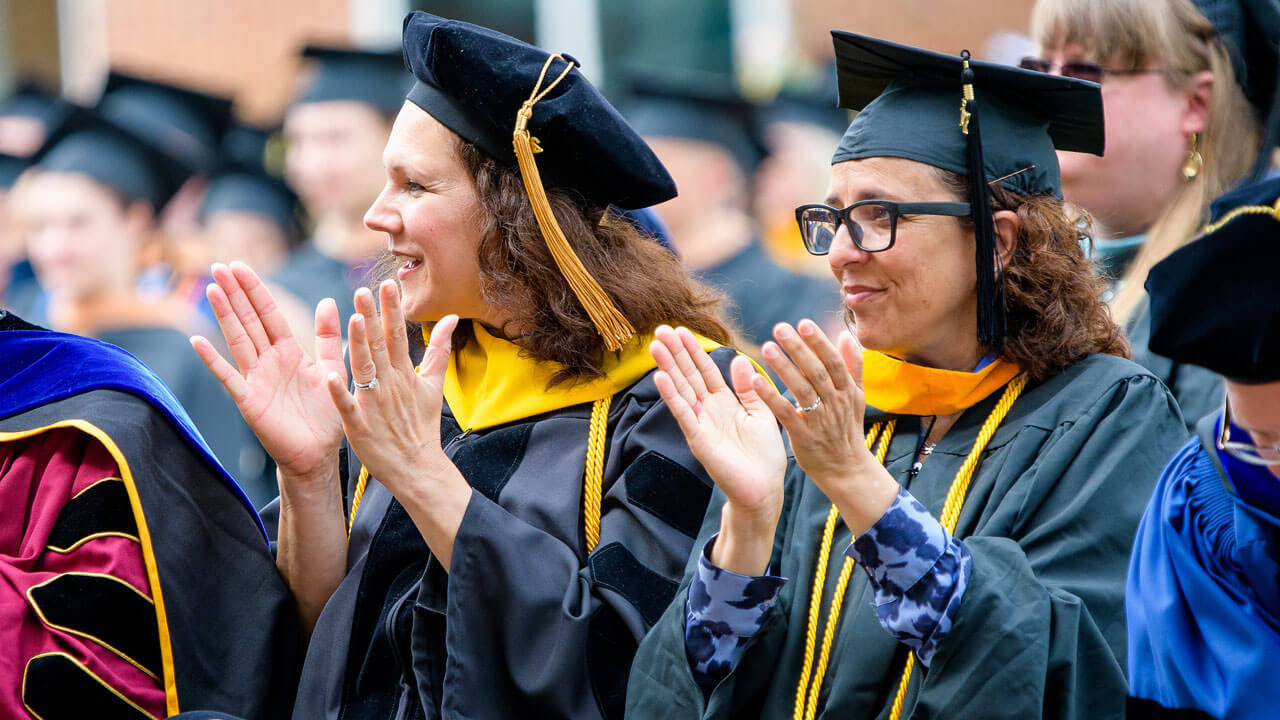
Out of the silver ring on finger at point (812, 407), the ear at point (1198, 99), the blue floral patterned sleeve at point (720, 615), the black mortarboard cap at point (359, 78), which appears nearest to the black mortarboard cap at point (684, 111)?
the black mortarboard cap at point (359, 78)

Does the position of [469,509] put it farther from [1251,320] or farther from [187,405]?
[187,405]

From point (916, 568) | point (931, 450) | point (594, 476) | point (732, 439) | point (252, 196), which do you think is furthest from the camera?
point (252, 196)

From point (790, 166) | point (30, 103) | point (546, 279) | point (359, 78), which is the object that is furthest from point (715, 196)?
point (30, 103)

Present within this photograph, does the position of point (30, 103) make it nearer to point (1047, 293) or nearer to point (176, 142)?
point (176, 142)

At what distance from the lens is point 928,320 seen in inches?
107

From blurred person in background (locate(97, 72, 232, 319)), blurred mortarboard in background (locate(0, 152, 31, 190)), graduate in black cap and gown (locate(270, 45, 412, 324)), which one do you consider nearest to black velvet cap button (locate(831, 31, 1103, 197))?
blurred person in background (locate(97, 72, 232, 319))

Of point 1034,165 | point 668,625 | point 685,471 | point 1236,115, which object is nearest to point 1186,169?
point 1236,115

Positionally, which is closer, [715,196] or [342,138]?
[342,138]

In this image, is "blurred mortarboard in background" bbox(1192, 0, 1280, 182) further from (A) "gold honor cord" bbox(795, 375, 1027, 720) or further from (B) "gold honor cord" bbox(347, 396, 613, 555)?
(B) "gold honor cord" bbox(347, 396, 613, 555)

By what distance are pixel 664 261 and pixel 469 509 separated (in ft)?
2.87

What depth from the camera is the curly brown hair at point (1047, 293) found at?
2680mm

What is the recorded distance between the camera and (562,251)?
310 centimetres

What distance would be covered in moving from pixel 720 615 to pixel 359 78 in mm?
6447

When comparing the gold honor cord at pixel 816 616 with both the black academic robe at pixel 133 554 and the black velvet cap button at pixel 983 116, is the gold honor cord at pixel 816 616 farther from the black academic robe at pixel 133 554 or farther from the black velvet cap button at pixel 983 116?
the black academic robe at pixel 133 554
